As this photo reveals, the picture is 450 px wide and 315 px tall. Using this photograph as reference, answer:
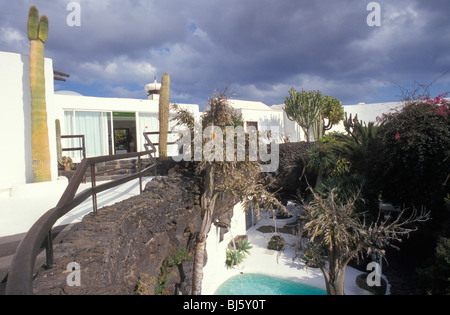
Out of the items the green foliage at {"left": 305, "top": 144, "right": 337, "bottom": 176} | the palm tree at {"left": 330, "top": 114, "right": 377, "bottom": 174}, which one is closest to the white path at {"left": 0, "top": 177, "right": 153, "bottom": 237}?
the green foliage at {"left": 305, "top": 144, "right": 337, "bottom": 176}

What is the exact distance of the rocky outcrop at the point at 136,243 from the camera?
252 cm

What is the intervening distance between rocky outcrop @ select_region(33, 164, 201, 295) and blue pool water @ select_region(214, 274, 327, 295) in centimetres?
425

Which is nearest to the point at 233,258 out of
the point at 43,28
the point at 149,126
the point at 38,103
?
the point at 149,126

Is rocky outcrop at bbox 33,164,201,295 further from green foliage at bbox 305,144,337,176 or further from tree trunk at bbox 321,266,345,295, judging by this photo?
green foliage at bbox 305,144,337,176

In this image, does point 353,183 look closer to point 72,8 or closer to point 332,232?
point 332,232

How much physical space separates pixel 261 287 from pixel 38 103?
405 inches

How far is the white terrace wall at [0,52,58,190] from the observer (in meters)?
6.67

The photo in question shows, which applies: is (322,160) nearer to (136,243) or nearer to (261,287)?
(261,287)

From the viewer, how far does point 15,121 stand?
680 centimetres

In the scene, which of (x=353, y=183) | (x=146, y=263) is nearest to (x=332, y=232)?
(x=353, y=183)

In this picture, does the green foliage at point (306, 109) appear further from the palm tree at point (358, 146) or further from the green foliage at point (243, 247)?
the green foliage at point (243, 247)

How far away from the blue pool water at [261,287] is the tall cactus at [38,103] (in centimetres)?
785

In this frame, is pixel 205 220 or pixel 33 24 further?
pixel 205 220

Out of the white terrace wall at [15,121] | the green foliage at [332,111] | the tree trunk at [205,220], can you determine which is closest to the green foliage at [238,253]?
the tree trunk at [205,220]
